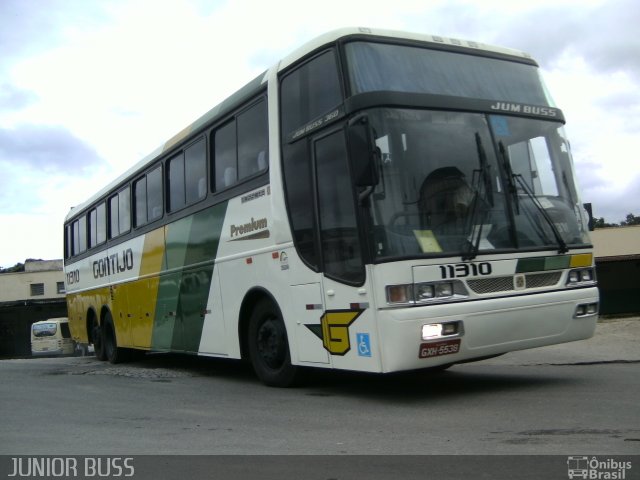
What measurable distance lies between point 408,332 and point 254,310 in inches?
116

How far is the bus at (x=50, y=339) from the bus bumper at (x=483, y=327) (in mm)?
35755

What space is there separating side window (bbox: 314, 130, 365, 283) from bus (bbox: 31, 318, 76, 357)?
35.0m

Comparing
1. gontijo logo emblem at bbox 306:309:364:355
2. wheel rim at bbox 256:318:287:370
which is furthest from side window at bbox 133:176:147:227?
gontijo logo emblem at bbox 306:309:364:355

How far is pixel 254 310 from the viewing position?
8.60 metres

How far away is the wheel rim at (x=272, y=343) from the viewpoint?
8.04 metres

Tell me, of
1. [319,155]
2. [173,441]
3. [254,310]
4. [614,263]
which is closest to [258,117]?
[319,155]

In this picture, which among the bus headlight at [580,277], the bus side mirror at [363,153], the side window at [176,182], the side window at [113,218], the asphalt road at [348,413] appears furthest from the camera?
the side window at [113,218]

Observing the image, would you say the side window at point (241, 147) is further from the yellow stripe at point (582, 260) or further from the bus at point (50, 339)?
the bus at point (50, 339)

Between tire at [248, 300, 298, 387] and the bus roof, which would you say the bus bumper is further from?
the bus roof

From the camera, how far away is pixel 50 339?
38.7 meters

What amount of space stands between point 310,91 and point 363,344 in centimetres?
268
